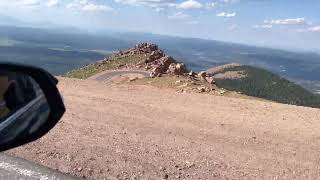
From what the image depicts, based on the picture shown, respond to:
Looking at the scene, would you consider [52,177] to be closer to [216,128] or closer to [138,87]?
[216,128]

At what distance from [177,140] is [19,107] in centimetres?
896

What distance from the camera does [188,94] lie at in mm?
21234

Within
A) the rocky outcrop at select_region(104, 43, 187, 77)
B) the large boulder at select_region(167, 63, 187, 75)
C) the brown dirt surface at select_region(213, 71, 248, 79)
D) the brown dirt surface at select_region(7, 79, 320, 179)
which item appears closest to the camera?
the brown dirt surface at select_region(7, 79, 320, 179)

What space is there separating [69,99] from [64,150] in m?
7.30

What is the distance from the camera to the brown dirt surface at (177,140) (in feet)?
29.9

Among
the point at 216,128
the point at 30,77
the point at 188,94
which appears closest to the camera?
the point at 30,77

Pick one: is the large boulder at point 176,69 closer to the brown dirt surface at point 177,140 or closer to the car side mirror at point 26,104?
the brown dirt surface at point 177,140

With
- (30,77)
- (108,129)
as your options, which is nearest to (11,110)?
(30,77)

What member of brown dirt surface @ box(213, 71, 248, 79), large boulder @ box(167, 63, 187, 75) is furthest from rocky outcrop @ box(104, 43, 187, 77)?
brown dirt surface @ box(213, 71, 248, 79)

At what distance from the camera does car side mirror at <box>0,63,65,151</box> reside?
2498 mm

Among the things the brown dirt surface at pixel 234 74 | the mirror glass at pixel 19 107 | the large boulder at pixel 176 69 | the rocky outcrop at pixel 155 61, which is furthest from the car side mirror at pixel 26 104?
the brown dirt surface at pixel 234 74

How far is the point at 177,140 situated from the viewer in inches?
452

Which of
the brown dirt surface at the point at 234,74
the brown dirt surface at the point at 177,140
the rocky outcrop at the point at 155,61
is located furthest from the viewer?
the brown dirt surface at the point at 234,74

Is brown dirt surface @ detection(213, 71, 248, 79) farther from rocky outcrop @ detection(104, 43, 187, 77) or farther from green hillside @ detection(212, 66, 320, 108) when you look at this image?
rocky outcrop @ detection(104, 43, 187, 77)
